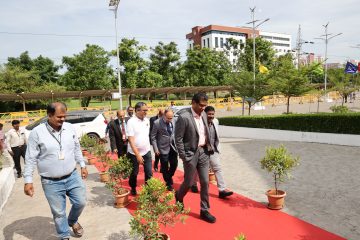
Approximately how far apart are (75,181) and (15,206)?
2989 mm

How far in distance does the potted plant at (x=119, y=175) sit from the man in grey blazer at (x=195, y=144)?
1.25m

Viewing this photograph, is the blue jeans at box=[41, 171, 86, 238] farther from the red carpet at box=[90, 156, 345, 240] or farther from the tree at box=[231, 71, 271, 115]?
the tree at box=[231, 71, 271, 115]

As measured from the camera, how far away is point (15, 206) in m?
5.87

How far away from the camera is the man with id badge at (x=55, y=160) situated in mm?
3531

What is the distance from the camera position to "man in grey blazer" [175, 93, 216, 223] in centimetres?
436

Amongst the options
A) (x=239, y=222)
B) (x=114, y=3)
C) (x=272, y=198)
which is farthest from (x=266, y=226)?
(x=114, y=3)

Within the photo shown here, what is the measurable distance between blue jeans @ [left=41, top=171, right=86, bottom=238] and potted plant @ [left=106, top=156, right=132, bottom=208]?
49.8 inches

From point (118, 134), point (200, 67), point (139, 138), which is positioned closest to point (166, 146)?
point (139, 138)

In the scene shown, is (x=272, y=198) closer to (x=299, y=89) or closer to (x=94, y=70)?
(x=299, y=89)

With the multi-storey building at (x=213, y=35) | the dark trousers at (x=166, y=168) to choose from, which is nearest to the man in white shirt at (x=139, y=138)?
the dark trousers at (x=166, y=168)

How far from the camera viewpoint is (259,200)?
550cm

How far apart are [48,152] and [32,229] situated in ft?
6.60

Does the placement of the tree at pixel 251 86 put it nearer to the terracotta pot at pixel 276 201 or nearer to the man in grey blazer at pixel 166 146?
the man in grey blazer at pixel 166 146

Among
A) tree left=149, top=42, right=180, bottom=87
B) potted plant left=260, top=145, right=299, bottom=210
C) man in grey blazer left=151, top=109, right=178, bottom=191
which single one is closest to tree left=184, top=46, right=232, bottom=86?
tree left=149, top=42, right=180, bottom=87
